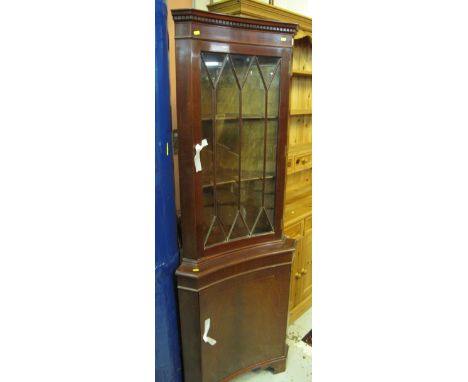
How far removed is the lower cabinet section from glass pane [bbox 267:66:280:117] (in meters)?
0.69

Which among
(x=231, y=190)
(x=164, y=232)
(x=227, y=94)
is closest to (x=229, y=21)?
(x=227, y=94)

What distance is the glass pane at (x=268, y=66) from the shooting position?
4.62 ft

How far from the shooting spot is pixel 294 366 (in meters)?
1.84

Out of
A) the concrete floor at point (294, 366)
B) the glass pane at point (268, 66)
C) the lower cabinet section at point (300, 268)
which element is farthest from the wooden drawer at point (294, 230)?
the glass pane at point (268, 66)

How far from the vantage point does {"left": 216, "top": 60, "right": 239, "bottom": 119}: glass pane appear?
135 centimetres

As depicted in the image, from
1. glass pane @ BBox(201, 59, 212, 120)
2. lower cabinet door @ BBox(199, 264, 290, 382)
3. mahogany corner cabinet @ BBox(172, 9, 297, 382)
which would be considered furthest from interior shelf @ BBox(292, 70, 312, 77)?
lower cabinet door @ BBox(199, 264, 290, 382)

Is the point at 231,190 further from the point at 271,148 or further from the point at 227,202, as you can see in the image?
the point at 271,148

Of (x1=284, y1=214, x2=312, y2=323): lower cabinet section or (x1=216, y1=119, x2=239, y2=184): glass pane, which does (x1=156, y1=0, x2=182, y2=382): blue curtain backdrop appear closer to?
(x1=216, y1=119, x2=239, y2=184): glass pane

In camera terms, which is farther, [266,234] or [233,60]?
[266,234]
